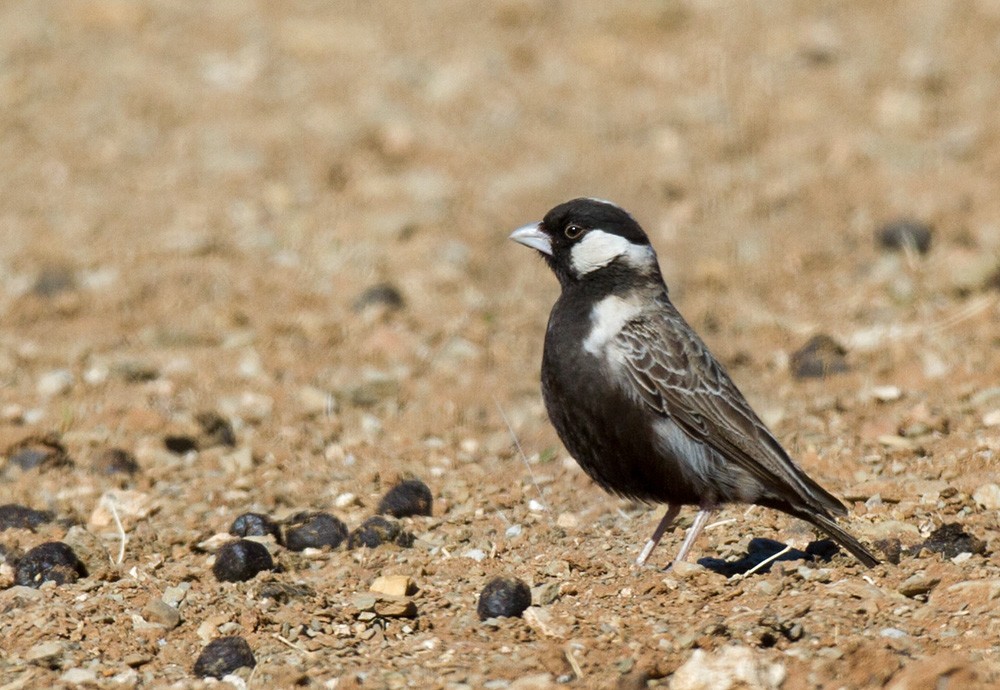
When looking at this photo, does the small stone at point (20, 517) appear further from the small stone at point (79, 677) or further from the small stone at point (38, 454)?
the small stone at point (79, 677)

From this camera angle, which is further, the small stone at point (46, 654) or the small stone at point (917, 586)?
the small stone at point (917, 586)

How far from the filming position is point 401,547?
5875 mm

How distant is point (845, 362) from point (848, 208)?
268 cm

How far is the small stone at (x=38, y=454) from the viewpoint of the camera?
273 inches

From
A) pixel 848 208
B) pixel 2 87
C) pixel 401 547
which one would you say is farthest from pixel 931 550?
pixel 2 87

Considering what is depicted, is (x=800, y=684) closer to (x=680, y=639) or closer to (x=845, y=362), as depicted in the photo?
(x=680, y=639)

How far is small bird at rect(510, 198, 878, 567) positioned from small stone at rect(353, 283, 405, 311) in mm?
3194

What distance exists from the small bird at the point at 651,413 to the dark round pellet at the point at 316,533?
39.4 inches

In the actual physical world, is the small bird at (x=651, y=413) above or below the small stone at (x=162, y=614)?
above

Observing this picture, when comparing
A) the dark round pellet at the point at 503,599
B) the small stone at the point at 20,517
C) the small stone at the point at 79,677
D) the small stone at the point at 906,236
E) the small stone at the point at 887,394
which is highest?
the small stone at the point at 906,236

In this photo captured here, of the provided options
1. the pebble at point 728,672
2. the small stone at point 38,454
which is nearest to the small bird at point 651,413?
the pebble at point 728,672

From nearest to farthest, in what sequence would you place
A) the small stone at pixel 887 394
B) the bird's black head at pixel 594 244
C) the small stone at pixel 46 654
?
1. the small stone at pixel 46 654
2. the bird's black head at pixel 594 244
3. the small stone at pixel 887 394

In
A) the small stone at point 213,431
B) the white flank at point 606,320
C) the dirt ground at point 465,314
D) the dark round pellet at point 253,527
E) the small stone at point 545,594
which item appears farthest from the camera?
the small stone at point 213,431

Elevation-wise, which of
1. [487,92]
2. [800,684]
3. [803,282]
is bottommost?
[800,684]
